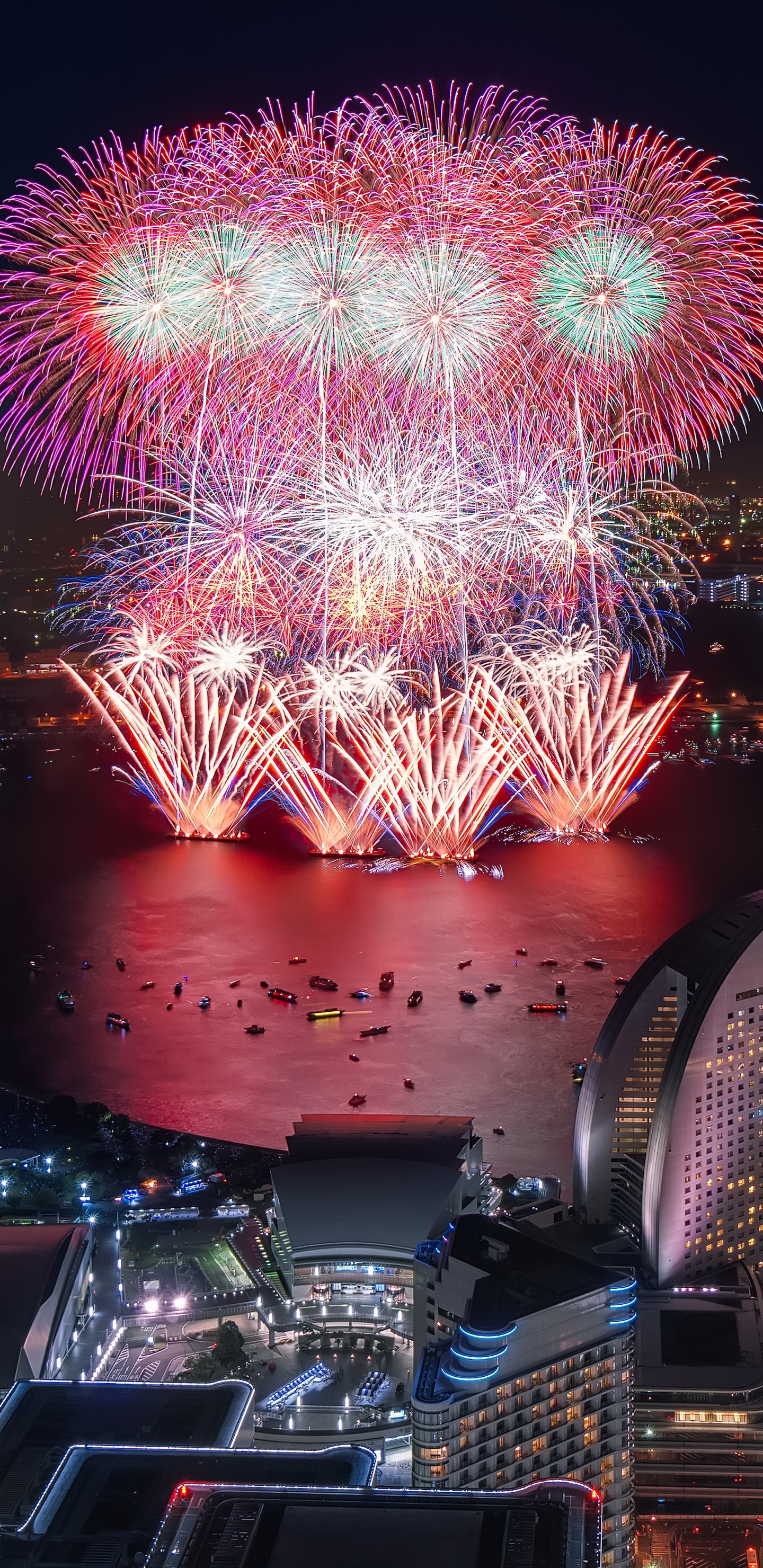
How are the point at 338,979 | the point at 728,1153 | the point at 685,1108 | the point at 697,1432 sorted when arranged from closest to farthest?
the point at 697,1432
the point at 685,1108
the point at 728,1153
the point at 338,979

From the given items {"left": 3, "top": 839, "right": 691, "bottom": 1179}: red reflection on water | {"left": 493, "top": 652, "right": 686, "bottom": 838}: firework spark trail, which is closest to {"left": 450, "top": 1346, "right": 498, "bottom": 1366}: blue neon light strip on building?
{"left": 3, "top": 839, "right": 691, "bottom": 1179}: red reflection on water

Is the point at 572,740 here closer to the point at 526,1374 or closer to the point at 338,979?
the point at 338,979

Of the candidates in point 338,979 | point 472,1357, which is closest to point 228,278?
point 338,979

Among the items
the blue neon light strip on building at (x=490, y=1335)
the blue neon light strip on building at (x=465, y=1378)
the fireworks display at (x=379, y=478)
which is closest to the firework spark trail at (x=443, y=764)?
the fireworks display at (x=379, y=478)

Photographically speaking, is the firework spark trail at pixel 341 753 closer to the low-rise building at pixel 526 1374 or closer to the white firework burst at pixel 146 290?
the white firework burst at pixel 146 290

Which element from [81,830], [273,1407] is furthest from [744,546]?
[273,1407]

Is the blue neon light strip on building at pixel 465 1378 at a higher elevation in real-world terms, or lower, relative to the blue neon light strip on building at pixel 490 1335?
lower

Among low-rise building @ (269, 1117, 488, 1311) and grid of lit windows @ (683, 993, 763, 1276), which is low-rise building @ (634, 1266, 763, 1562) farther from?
low-rise building @ (269, 1117, 488, 1311)
